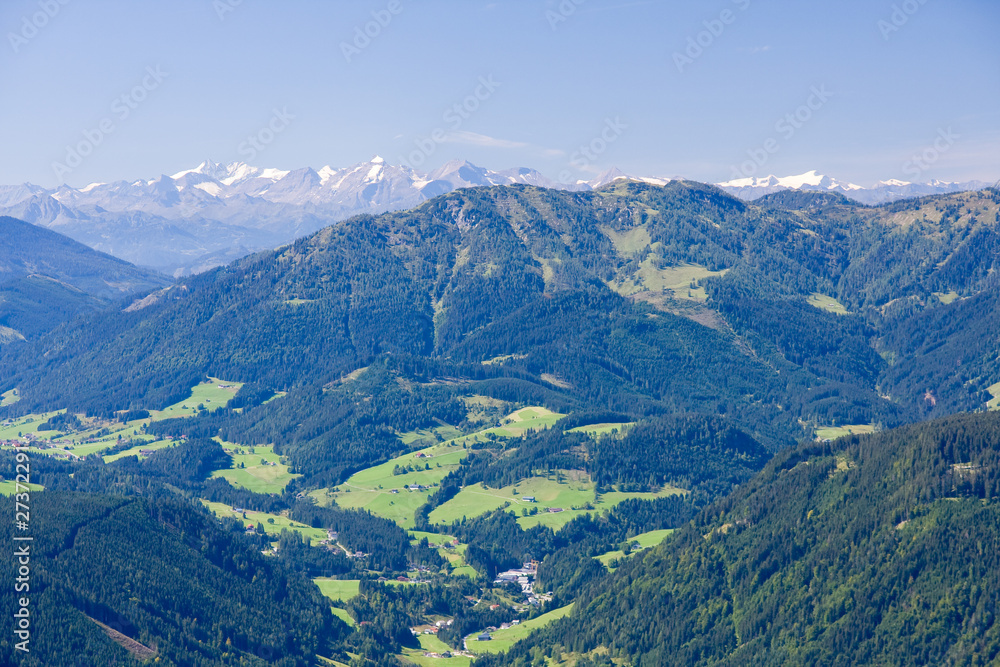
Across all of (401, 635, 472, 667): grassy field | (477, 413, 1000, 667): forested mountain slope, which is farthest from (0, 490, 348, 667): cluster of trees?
(477, 413, 1000, 667): forested mountain slope

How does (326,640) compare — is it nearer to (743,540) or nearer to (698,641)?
(698,641)

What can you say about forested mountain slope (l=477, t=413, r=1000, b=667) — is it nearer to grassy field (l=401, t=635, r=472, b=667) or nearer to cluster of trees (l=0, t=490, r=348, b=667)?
grassy field (l=401, t=635, r=472, b=667)

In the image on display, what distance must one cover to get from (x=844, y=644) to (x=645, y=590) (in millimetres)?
40866

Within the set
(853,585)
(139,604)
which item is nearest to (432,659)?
(139,604)

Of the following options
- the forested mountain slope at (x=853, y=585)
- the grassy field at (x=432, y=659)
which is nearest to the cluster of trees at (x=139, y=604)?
the grassy field at (x=432, y=659)

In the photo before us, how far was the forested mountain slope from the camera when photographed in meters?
161

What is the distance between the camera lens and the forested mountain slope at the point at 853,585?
16125 cm

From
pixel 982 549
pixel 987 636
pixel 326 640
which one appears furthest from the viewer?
pixel 326 640

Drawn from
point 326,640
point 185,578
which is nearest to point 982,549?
point 326,640

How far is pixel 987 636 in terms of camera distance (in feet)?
506

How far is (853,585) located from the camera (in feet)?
566

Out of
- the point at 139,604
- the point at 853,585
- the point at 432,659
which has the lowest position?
the point at 432,659

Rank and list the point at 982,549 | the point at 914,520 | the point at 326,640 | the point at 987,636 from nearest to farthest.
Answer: the point at 987,636 < the point at 982,549 < the point at 914,520 < the point at 326,640

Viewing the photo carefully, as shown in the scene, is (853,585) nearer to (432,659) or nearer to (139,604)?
(432,659)
